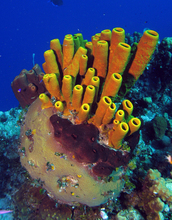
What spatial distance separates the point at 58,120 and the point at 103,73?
4.24 ft

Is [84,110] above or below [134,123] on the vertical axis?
above

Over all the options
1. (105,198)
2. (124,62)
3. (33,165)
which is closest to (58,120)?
(33,165)

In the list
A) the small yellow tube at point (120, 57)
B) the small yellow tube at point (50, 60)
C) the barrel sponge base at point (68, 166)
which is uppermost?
the small yellow tube at point (50, 60)

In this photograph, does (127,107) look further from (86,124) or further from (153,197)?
(153,197)

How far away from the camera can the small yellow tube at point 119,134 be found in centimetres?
200

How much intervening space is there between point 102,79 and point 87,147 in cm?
141

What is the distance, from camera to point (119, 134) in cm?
207

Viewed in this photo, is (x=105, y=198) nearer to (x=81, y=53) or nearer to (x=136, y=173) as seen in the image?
(x=136, y=173)

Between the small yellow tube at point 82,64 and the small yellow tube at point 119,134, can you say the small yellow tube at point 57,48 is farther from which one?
the small yellow tube at point 119,134

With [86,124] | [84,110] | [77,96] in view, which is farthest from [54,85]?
[86,124]

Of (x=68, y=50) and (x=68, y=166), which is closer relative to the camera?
(x=68, y=166)

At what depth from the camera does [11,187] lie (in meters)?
4.31

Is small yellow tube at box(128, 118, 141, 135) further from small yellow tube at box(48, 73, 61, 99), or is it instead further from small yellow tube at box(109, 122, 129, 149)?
small yellow tube at box(48, 73, 61, 99)

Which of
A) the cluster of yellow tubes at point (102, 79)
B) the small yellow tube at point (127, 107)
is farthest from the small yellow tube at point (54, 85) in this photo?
the small yellow tube at point (127, 107)
